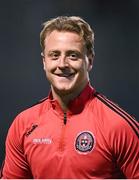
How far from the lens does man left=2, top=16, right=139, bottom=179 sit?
4.24ft

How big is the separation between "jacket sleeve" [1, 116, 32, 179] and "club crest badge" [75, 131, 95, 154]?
0.20 meters

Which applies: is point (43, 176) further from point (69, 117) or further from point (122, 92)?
point (122, 92)

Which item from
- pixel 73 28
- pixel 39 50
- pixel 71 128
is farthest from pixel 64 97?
pixel 39 50

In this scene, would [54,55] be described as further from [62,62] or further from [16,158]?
[16,158]

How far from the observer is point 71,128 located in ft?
4.43

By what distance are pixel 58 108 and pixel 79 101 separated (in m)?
0.07

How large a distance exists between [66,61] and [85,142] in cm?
25

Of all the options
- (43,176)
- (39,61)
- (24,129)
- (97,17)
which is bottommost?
(43,176)

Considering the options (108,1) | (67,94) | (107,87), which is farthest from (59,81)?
(108,1)

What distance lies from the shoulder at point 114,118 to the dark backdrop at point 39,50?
108 centimetres

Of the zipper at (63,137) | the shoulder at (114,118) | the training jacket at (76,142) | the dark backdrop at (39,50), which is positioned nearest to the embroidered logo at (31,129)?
the training jacket at (76,142)

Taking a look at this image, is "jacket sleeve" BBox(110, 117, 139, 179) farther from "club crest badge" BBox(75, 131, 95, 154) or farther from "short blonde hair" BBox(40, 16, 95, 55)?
"short blonde hair" BBox(40, 16, 95, 55)

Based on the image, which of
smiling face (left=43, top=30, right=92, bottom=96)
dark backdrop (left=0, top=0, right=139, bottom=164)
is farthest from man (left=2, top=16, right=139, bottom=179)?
dark backdrop (left=0, top=0, right=139, bottom=164)

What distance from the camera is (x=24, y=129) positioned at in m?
1.41
